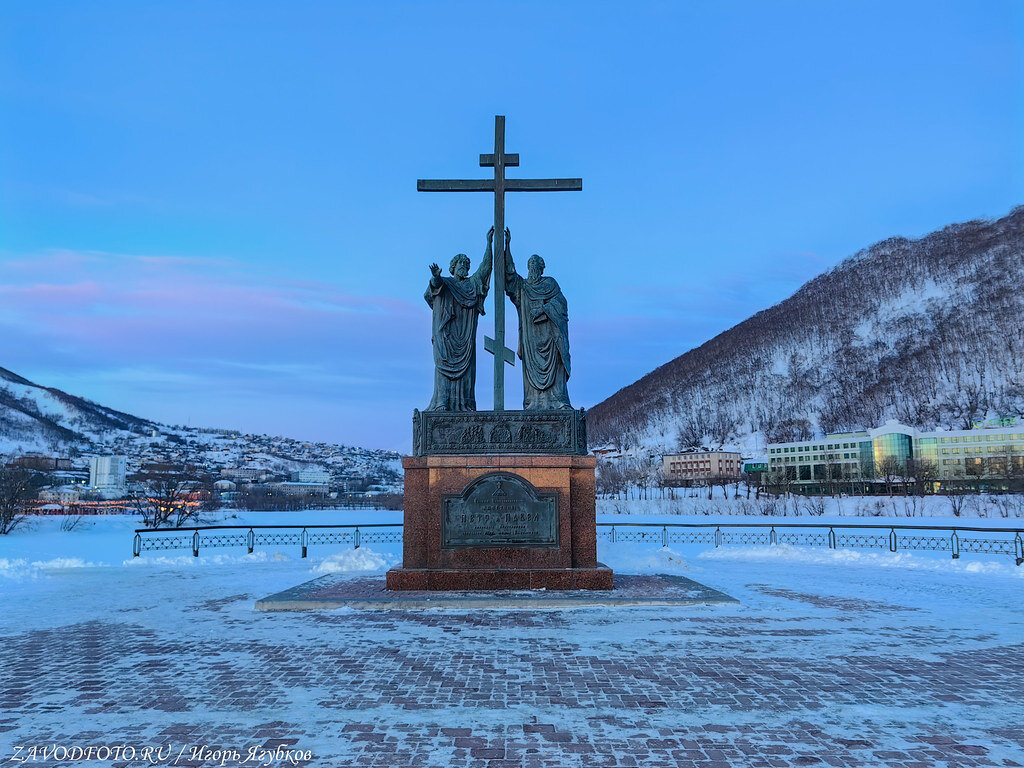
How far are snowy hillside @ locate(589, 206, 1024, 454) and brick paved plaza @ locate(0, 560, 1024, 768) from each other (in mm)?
143122

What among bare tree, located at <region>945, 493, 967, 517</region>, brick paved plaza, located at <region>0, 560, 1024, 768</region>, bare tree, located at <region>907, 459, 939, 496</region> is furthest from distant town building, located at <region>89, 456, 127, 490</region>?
brick paved plaza, located at <region>0, 560, 1024, 768</region>

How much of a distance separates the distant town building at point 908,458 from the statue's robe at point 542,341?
2531 inches

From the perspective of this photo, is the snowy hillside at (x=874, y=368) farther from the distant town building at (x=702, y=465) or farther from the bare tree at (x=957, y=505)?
the bare tree at (x=957, y=505)

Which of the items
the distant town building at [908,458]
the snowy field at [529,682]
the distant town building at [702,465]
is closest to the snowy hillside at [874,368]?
the distant town building at [702,465]

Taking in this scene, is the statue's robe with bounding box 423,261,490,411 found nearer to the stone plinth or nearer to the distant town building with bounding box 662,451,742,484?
the stone plinth

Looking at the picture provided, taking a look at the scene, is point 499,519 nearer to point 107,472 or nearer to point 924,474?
point 924,474

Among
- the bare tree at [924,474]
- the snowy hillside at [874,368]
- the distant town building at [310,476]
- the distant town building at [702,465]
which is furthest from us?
the distant town building at [310,476]

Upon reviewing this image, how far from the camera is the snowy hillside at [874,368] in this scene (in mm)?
149250

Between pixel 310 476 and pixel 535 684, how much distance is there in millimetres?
194520

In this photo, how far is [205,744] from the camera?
16.7 feet

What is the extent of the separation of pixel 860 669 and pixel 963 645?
207 centimetres

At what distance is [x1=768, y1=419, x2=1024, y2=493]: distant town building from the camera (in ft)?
243

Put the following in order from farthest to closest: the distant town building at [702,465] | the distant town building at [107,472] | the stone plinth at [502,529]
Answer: the distant town building at [107,472]
the distant town building at [702,465]
the stone plinth at [502,529]

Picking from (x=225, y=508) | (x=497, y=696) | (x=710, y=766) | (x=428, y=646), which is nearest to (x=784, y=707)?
(x=710, y=766)
